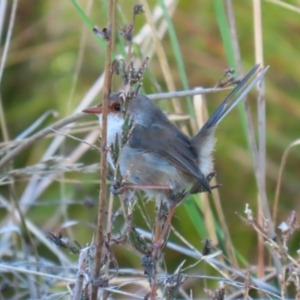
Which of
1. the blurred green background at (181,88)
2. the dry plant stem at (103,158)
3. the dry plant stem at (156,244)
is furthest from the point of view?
the blurred green background at (181,88)

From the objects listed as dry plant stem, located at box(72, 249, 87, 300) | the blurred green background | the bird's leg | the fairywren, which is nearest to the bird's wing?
the fairywren

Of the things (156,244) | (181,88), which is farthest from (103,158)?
(181,88)

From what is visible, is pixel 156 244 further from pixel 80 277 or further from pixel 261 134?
pixel 261 134

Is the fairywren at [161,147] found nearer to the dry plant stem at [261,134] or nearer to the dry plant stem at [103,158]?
the dry plant stem at [261,134]

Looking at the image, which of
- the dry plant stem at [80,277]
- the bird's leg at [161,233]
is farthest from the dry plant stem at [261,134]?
the dry plant stem at [80,277]

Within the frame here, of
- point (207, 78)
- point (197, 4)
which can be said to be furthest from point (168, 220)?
point (197, 4)

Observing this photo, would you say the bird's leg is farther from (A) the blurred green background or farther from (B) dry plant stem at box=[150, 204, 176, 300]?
(A) the blurred green background

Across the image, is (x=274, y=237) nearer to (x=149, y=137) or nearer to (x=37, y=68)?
(x=149, y=137)
